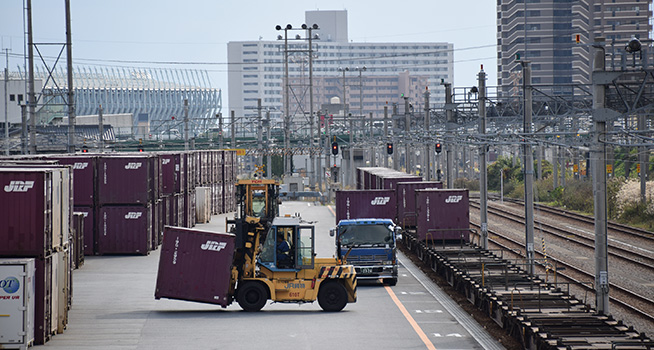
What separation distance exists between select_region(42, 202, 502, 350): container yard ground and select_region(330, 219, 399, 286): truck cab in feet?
1.68

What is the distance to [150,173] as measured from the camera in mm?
36875

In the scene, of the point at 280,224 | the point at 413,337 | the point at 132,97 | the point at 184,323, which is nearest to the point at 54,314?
the point at 184,323

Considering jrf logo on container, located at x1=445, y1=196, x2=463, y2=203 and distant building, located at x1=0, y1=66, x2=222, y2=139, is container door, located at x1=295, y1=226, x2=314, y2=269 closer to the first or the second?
jrf logo on container, located at x1=445, y1=196, x2=463, y2=203

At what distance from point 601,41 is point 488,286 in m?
6.91

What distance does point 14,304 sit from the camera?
1777cm

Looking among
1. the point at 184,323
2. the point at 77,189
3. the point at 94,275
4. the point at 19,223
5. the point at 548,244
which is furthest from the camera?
the point at 548,244

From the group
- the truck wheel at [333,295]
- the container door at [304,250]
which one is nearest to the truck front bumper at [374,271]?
the truck wheel at [333,295]

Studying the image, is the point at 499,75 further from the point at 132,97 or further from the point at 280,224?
the point at 280,224

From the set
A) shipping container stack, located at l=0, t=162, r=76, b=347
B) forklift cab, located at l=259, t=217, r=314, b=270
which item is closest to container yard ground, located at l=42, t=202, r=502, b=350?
shipping container stack, located at l=0, t=162, r=76, b=347

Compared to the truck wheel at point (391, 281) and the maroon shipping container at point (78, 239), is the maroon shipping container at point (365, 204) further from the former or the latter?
the maroon shipping container at point (78, 239)

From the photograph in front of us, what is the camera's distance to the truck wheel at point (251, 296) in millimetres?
22844

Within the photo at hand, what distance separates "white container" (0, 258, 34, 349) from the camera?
1772cm

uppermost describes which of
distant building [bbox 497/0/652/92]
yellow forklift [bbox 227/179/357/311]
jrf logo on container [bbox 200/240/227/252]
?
distant building [bbox 497/0/652/92]

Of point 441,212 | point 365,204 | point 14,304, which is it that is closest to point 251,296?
point 14,304
